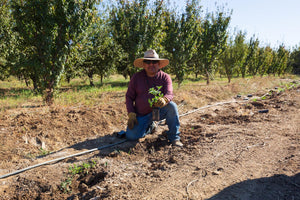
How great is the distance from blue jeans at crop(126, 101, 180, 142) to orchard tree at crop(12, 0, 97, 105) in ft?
13.7

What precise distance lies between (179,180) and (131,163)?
87 cm

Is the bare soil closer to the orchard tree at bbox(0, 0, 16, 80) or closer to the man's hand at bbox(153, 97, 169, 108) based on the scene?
the man's hand at bbox(153, 97, 169, 108)

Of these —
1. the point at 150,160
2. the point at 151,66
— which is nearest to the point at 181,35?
the point at 151,66

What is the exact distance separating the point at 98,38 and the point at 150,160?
13.0 metres

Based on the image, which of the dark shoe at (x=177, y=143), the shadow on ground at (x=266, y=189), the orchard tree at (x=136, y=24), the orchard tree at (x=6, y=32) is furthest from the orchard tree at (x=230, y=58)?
the shadow on ground at (x=266, y=189)

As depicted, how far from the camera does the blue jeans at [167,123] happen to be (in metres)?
3.35

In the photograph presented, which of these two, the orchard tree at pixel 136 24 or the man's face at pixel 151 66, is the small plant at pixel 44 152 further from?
the orchard tree at pixel 136 24

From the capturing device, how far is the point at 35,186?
8.07 feet

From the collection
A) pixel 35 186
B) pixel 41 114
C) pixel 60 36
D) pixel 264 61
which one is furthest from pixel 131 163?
pixel 264 61

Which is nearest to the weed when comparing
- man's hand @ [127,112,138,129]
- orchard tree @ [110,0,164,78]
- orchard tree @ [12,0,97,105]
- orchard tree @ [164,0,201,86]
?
man's hand @ [127,112,138,129]

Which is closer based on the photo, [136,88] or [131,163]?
[131,163]

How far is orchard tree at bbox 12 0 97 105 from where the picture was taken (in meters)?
5.93

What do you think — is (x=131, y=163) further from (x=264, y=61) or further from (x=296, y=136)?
(x=264, y=61)

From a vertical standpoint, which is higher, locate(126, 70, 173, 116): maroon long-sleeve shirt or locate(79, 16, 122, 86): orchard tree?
locate(79, 16, 122, 86): orchard tree
